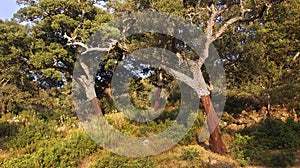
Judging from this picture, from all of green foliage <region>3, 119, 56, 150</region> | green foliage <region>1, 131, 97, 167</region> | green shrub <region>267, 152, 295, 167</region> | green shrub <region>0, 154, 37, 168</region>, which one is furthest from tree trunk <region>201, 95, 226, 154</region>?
green foliage <region>3, 119, 56, 150</region>

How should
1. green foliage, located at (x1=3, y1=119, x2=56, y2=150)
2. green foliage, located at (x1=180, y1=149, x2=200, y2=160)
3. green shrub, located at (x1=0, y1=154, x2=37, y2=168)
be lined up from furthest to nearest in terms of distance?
green foliage, located at (x1=3, y1=119, x2=56, y2=150) < green foliage, located at (x1=180, y1=149, x2=200, y2=160) < green shrub, located at (x1=0, y1=154, x2=37, y2=168)

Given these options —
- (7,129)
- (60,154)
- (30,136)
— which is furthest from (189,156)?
(7,129)

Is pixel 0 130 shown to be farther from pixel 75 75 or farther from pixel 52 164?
pixel 75 75

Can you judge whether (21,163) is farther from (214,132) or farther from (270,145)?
(270,145)

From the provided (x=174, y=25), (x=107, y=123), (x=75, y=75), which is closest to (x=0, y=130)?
(x=107, y=123)

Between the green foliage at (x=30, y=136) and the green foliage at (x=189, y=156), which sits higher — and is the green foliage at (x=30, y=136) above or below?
above

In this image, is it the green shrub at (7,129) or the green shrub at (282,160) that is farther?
the green shrub at (7,129)

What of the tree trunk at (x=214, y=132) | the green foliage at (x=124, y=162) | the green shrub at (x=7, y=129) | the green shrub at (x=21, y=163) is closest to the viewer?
the green foliage at (x=124, y=162)

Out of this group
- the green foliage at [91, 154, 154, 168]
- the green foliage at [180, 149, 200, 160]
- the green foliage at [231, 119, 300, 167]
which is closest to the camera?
the green foliage at [91, 154, 154, 168]

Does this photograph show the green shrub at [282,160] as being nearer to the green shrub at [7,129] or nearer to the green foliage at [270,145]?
the green foliage at [270,145]

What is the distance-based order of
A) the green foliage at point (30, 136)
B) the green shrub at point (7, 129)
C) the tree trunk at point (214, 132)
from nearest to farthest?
the tree trunk at point (214, 132) < the green foliage at point (30, 136) < the green shrub at point (7, 129)

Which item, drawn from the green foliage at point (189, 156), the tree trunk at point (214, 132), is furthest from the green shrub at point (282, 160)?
the green foliage at point (189, 156)

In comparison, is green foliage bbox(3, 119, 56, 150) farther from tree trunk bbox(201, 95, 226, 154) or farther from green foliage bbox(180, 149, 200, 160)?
tree trunk bbox(201, 95, 226, 154)

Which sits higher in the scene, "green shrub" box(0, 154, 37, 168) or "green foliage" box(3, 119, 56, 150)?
"green foliage" box(3, 119, 56, 150)
